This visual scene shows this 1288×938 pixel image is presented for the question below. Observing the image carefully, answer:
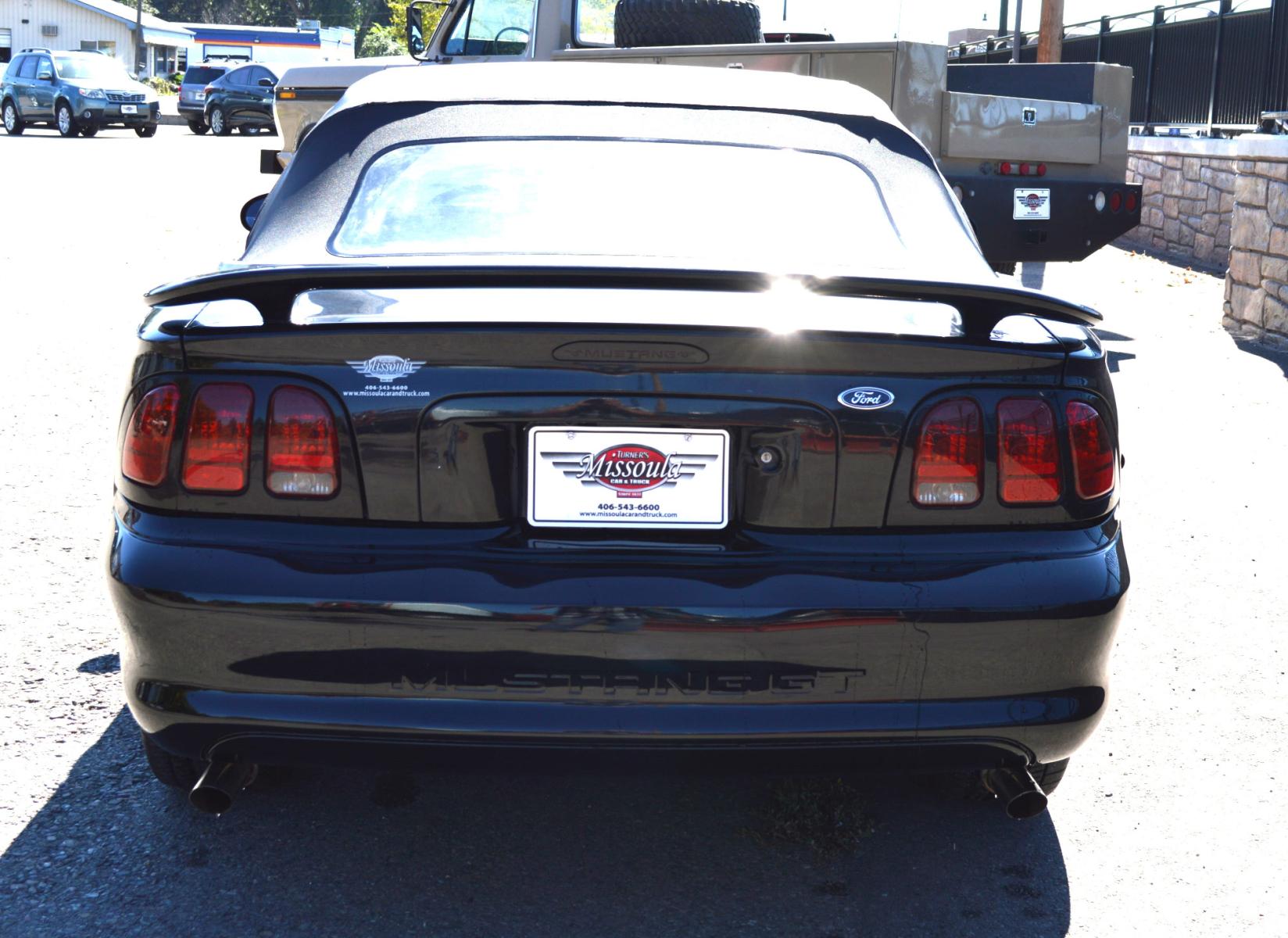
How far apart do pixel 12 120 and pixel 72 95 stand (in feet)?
8.41

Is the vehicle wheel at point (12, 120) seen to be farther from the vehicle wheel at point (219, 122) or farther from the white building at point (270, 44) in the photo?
the white building at point (270, 44)

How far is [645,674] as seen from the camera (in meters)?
2.71

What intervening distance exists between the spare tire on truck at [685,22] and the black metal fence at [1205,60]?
24.8 ft

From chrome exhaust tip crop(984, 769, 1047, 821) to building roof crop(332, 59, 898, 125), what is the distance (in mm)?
1925

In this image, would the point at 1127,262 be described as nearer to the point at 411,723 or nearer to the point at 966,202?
the point at 966,202

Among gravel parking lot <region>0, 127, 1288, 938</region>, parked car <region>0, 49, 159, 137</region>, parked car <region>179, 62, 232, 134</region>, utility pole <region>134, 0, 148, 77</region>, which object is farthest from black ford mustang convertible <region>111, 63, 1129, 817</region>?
utility pole <region>134, 0, 148, 77</region>

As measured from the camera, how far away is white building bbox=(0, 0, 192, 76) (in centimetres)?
8131

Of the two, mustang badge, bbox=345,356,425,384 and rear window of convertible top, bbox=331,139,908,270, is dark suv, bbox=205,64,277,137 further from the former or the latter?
mustang badge, bbox=345,356,425,384

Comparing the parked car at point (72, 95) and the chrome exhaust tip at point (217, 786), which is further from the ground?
the parked car at point (72, 95)

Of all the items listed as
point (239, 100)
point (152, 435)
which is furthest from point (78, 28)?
point (152, 435)

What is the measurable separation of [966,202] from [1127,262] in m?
6.58

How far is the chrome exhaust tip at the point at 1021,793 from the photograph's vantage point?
118 inches

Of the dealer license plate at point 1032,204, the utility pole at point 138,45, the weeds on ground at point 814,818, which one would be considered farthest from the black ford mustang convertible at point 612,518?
the utility pole at point 138,45

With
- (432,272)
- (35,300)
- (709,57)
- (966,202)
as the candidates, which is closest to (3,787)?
(432,272)
